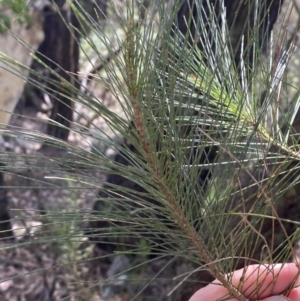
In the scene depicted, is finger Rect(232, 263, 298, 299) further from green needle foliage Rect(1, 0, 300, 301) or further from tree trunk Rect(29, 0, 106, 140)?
tree trunk Rect(29, 0, 106, 140)

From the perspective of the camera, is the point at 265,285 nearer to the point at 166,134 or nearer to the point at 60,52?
the point at 166,134

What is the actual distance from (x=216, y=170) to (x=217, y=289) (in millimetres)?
347

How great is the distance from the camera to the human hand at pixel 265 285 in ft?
2.80

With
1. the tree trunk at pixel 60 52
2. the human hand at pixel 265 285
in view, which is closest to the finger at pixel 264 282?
the human hand at pixel 265 285

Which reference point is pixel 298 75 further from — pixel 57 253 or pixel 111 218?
pixel 111 218

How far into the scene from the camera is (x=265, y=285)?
908 mm

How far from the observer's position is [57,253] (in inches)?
110

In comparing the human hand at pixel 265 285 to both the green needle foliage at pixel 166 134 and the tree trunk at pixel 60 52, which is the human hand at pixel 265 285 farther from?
the tree trunk at pixel 60 52

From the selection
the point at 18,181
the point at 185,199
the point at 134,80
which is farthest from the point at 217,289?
the point at 18,181

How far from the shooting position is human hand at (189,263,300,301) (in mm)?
853

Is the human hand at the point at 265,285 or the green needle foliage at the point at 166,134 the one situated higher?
the green needle foliage at the point at 166,134

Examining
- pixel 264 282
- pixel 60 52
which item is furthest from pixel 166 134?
pixel 60 52

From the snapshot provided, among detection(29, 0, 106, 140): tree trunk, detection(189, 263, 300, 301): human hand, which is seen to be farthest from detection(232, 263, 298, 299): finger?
detection(29, 0, 106, 140): tree trunk

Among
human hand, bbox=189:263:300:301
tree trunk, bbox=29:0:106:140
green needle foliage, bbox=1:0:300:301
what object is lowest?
human hand, bbox=189:263:300:301
